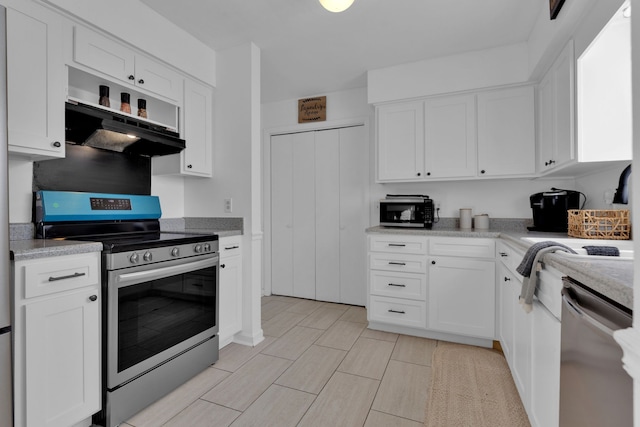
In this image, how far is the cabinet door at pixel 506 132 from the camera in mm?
2627

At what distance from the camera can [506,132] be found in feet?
8.84

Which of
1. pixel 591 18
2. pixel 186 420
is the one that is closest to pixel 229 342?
pixel 186 420

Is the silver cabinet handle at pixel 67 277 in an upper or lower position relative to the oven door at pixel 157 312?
upper

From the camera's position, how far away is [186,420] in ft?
5.39

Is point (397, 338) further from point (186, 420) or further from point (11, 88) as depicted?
point (11, 88)

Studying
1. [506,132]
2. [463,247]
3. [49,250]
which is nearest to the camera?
[49,250]

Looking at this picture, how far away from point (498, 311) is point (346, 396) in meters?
1.39

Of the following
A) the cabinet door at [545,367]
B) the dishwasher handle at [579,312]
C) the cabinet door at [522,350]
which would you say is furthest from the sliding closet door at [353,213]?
the dishwasher handle at [579,312]

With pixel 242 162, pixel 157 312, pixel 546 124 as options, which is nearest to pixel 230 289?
pixel 157 312

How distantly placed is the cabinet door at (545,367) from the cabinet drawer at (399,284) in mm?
1246

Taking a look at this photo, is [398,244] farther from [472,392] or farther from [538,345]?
[538,345]

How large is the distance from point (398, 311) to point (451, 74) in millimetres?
2160

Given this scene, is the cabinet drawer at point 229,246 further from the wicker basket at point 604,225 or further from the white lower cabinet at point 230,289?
the wicker basket at point 604,225

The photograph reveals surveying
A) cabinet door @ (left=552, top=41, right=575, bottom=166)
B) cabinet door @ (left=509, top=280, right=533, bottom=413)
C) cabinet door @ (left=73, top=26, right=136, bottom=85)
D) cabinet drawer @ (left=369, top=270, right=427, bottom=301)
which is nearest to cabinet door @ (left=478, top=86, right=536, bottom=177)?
cabinet door @ (left=552, top=41, right=575, bottom=166)
